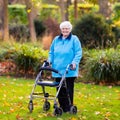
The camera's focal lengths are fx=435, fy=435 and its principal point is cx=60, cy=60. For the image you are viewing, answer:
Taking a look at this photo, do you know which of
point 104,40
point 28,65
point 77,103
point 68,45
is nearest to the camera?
point 68,45

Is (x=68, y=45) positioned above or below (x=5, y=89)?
above

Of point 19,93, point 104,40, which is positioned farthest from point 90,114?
point 104,40

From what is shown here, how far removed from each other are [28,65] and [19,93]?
352cm

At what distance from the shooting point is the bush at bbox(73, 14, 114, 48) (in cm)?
1844

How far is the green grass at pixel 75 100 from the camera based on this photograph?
27.7 ft

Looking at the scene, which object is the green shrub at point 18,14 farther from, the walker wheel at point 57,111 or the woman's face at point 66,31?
the walker wheel at point 57,111

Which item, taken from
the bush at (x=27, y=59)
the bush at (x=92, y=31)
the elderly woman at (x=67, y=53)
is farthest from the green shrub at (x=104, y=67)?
the elderly woman at (x=67, y=53)

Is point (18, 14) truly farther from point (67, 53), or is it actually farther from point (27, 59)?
point (67, 53)

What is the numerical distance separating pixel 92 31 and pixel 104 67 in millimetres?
5545

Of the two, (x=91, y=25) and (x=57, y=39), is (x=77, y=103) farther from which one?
(x=91, y=25)

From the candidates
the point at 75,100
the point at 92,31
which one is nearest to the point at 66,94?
the point at 75,100

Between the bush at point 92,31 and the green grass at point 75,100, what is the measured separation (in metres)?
5.39

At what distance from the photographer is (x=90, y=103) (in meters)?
9.98

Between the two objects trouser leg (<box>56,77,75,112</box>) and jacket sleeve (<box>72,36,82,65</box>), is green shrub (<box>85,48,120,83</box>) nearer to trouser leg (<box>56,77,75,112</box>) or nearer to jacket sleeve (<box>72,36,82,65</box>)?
trouser leg (<box>56,77,75,112</box>)
